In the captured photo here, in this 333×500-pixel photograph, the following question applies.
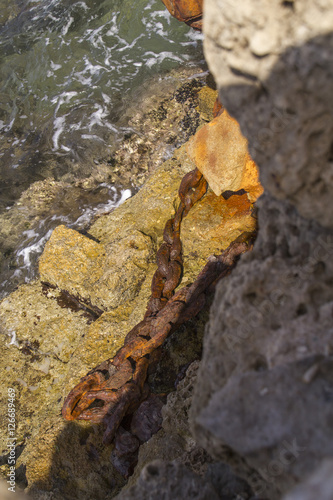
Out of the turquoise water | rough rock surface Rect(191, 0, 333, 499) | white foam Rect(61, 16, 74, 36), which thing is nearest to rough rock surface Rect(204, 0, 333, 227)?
rough rock surface Rect(191, 0, 333, 499)

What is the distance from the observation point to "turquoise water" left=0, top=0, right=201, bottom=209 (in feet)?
20.1

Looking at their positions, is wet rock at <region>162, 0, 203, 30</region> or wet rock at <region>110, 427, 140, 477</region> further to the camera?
wet rock at <region>162, 0, 203, 30</region>

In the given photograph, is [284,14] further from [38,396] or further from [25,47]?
[25,47]

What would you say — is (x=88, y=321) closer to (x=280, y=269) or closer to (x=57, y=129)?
(x=280, y=269)

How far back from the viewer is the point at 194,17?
164 inches

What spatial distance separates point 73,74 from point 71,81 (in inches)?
11.4

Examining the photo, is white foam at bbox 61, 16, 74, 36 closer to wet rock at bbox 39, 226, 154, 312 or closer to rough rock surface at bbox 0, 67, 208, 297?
rough rock surface at bbox 0, 67, 208, 297

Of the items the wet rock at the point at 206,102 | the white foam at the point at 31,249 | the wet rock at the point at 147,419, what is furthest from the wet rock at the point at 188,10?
the wet rock at the point at 147,419

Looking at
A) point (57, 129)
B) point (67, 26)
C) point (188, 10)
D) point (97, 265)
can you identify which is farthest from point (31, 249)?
point (67, 26)

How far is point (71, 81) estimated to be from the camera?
7.70 m

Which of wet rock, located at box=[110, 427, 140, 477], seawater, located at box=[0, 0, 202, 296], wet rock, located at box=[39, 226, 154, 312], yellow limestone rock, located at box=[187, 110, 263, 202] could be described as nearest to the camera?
wet rock, located at box=[110, 427, 140, 477]

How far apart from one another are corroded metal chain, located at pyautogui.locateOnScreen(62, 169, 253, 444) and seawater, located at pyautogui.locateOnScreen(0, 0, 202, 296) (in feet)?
8.70

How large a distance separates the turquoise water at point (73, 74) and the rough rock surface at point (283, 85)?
4.79m

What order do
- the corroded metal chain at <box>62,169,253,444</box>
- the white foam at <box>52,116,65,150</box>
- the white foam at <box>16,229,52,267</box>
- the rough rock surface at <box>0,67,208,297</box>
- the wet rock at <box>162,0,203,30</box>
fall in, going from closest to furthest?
the corroded metal chain at <box>62,169,253,444</box> → the wet rock at <box>162,0,203,30</box> → the white foam at <box>16,229,52,267</box> → the rough rock surface at <box>0,67,208,297</box> → the white foam at <box>52,116,65,150</box>
